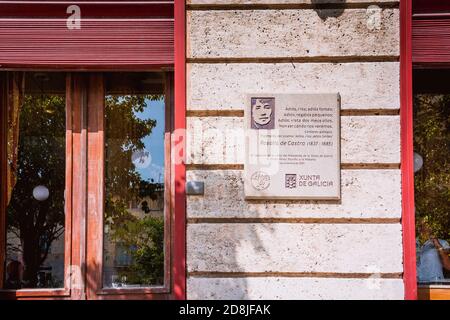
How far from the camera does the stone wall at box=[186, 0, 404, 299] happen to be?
486 cm

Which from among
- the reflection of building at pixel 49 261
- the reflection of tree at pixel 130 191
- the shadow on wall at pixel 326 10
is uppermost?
the shadow on wall at pixel 326 10

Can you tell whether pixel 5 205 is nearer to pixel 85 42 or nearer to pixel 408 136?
pixel 85 42

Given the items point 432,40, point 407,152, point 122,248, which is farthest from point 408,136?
point 122,248

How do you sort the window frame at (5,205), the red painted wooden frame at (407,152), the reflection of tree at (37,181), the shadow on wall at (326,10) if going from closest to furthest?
the red painted wooden frame at (407,152)
the shadow on wall at (326,10)
the window frame at (5,205)
the reflection of tree at (37,181)

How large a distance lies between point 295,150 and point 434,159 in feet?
5.37

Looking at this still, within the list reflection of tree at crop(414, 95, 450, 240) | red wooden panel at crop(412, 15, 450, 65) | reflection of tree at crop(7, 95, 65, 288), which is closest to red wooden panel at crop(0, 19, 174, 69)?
reflection of tree at crop(7, 95, 65, 288)

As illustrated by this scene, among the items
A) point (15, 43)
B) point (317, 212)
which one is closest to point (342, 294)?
point (317, 212)

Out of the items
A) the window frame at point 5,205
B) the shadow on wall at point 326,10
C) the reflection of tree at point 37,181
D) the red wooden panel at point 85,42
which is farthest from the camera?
the reflection of tree at point 37,181

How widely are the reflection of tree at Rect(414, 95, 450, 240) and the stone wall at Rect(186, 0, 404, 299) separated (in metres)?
0.72

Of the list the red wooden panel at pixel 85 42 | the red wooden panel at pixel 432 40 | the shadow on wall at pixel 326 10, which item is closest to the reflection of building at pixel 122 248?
the red wooden panel at pixel 85 42

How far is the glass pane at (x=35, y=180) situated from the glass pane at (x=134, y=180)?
48cm

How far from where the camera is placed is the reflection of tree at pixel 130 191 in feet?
18.0

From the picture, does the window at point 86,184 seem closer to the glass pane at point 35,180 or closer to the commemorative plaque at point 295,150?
the glass pane at point 35,180

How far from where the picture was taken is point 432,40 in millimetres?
5066
